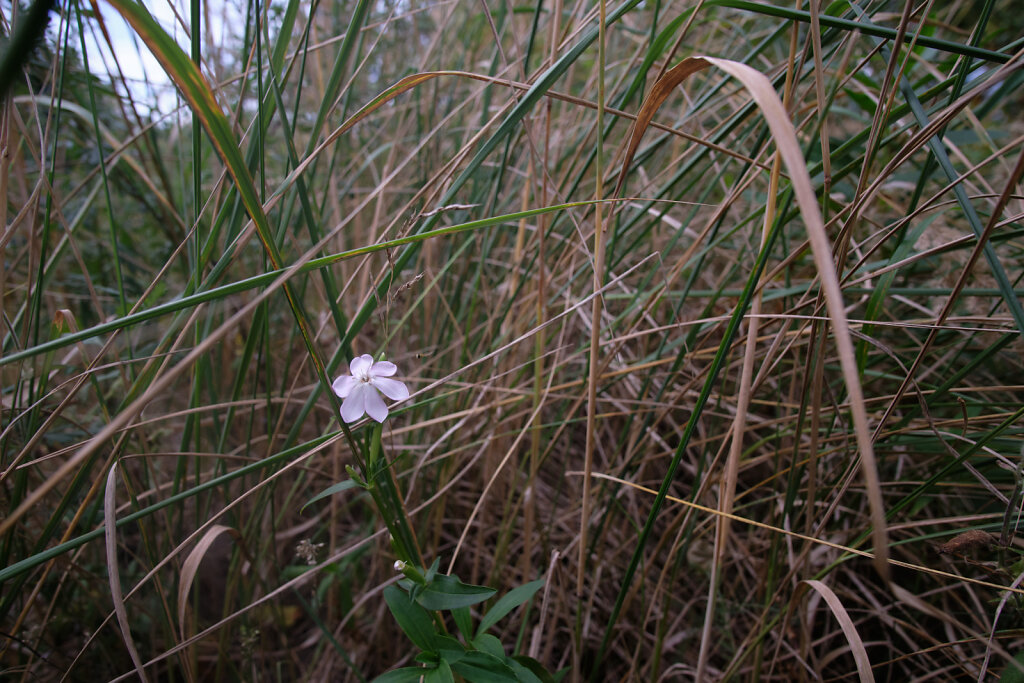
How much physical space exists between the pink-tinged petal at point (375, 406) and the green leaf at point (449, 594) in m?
0.21

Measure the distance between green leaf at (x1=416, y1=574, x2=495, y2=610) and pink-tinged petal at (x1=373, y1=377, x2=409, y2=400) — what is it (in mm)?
223

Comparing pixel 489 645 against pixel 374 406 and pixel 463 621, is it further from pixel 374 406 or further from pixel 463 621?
pixel 374 406

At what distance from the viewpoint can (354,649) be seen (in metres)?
1.18

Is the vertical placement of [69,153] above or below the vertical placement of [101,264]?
above

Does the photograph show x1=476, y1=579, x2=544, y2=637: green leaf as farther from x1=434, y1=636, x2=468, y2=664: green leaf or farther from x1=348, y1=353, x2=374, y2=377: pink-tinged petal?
x1=348, y1=353, x2=374, y2=377: pink-tinged petal

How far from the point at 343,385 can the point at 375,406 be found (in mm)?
53

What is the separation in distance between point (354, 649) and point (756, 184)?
1624mm

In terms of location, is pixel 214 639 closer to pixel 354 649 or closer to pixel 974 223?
pixel 354 649

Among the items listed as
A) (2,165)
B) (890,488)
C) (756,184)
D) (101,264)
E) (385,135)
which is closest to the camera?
(2,165)

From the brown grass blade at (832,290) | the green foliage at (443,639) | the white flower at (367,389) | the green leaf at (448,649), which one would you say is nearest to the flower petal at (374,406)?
A: the white flower at (367,389)

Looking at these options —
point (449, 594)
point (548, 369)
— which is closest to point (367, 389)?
point (449, 594)

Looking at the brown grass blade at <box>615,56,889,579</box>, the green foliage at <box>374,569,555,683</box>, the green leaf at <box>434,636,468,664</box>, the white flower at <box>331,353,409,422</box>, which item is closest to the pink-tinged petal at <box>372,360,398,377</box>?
the white flower at <box>331,353,409,422</box>

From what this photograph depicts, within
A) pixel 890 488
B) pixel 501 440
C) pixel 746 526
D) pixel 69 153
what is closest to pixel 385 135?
pixel 69 153

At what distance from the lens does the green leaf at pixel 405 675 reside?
2.11 ft
